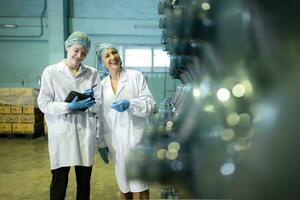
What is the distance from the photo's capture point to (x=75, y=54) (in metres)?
1.79

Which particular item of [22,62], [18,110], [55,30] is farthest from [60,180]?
[22,62]

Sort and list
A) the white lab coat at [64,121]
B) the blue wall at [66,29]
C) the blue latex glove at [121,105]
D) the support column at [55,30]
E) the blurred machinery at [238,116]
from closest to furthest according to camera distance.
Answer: the blurred machinery at [238,116], the blue latex glove at [121,105], the white lab coat at [64,121], the support column at [55,30], the blue wall at [66,29]

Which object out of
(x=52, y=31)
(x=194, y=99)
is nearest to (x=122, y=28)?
(x=52, y=31)

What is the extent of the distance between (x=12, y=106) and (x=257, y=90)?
215 inches

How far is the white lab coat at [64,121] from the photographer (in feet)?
5.82

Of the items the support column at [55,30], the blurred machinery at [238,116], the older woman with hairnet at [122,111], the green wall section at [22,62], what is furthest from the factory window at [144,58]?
the blurred machinery at [238,116]

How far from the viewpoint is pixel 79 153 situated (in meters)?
1.83

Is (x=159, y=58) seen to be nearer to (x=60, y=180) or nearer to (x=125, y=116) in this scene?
(x=125, y=116)

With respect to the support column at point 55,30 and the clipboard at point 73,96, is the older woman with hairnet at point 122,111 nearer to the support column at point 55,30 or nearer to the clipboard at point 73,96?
the clipboard at point 73,96

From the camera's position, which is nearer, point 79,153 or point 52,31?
point 79,153

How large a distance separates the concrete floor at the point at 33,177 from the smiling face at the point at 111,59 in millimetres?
913

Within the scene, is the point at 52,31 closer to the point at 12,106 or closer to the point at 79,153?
the point at 12,106

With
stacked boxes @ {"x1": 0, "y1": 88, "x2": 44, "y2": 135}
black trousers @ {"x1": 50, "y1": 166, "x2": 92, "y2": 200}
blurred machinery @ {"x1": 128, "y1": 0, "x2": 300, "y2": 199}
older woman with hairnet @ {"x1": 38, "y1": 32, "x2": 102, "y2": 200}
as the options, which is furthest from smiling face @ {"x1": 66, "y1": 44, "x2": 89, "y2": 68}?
stacked boxes @ {"x1": 0, "y1": 88, "x2": 44, "y2": 135}

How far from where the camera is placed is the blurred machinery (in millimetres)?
360
